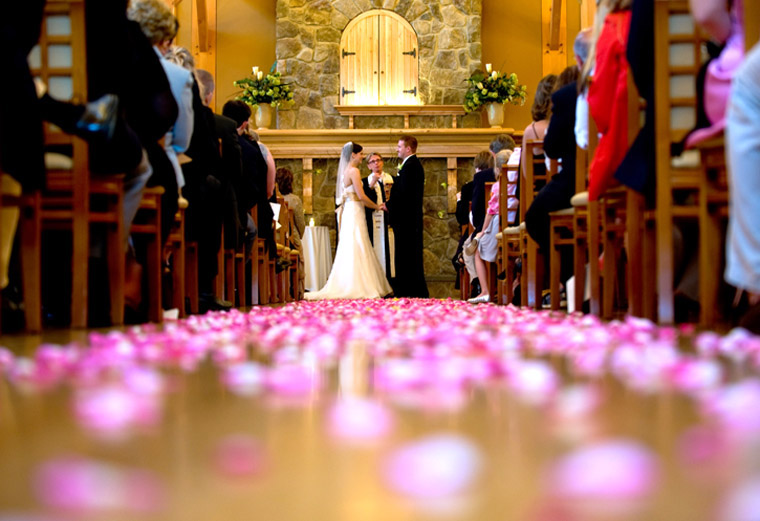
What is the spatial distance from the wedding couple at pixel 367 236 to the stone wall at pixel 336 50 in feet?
6.67

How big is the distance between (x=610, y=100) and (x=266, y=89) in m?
8.43

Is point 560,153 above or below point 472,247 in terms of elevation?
above

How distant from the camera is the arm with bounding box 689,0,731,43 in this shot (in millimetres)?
2520

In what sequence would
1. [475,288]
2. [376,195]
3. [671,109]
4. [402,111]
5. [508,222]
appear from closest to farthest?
[671,109], [508,222], [475,288], [376,195], [402,111]

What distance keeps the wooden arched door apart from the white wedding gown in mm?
2876

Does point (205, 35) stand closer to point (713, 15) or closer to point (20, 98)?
point (20, 98)

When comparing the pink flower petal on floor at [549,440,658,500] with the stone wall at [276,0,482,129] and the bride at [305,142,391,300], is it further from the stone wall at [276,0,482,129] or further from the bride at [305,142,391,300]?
the stone wall at [276,0,482,129]

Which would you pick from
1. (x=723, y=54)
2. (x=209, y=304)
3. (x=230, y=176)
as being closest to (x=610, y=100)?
(x=723, y=54)

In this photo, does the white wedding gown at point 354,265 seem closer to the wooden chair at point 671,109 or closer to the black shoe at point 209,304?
the black shoe at point 209,304

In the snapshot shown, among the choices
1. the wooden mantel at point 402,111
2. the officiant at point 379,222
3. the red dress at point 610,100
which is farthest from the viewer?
the wooden mantel at point 402,111

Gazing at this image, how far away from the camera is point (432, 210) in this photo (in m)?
11.6

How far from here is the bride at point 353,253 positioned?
372 inches

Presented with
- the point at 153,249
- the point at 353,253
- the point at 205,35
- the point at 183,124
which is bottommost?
the point at 353,253

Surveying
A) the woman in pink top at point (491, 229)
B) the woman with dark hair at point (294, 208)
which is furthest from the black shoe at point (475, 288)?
the woman with dark hair at point (294, 208)
